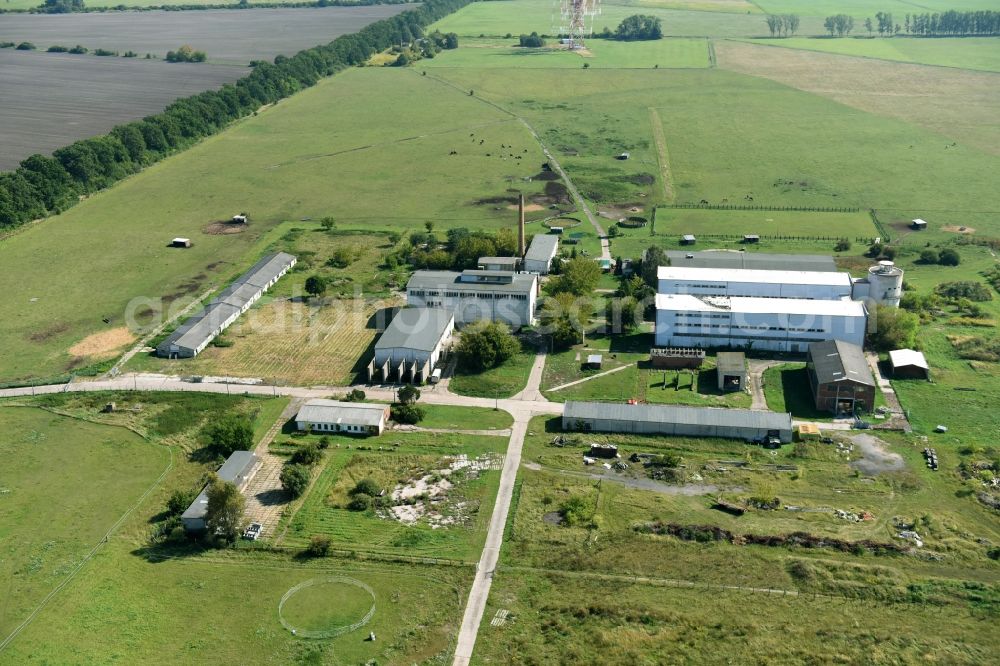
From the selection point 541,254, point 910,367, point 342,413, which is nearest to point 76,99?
point 541,254

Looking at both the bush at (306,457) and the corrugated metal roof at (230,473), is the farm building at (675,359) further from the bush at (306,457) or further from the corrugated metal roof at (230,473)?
the corrugated metal roof at (230,473)

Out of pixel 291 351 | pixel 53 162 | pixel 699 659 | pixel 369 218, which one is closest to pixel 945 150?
pixel 369 218

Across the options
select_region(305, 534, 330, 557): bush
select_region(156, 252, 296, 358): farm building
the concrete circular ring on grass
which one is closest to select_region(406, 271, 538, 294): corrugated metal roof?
select_region(156, 252, 296, 358): farm building

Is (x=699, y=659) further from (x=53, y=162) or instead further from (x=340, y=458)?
(x=53, y=162)

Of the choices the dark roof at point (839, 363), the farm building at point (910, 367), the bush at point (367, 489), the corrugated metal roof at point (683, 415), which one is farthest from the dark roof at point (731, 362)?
the bush at point (367, 489)

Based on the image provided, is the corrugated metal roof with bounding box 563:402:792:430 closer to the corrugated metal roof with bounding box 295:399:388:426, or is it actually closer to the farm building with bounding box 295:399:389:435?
the farm building with bounding box 295:399:389:435

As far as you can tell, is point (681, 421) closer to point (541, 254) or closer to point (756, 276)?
point (756, 276)
